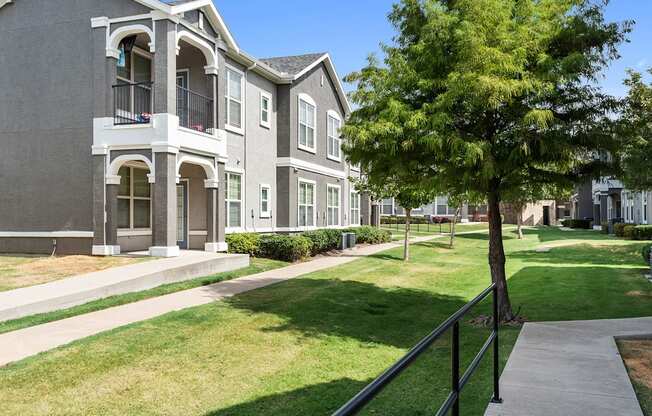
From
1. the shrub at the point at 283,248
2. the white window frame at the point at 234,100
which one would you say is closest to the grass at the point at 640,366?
the shrub at the point at 283,248

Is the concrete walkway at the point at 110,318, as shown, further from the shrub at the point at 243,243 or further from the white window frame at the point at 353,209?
the white window frame at the point at 353,209

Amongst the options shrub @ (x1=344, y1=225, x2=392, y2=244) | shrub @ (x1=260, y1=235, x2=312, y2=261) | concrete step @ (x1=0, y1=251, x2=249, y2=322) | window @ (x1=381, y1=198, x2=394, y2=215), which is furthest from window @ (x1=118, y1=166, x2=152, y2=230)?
window @ (x1=381, y1=198, x2=394, y2=215)

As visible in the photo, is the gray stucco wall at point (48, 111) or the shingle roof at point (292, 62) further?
the shingle roof at point (292, 62)

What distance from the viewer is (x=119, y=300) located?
429 inches

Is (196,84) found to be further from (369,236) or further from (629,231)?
(629,231)

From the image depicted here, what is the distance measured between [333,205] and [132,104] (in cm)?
1311

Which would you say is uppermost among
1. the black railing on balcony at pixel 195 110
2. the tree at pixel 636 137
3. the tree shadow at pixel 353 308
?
the black railing on balcony at pixel 195 110

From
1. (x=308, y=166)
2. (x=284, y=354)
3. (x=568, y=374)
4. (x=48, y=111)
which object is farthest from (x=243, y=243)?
(x=568, y=374)

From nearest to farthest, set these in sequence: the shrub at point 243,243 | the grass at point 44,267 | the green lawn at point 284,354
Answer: the green lawn at point 284,354, the grass at point 44,267, the shrub at point 243,243

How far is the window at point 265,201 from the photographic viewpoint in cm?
2194

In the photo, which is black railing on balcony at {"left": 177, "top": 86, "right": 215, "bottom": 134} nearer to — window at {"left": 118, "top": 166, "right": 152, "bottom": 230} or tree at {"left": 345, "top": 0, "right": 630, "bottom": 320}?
window at {"left": 118, "top": 166, "right": 152, "bottom": 230}

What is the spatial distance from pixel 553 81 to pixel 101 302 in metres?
9.01

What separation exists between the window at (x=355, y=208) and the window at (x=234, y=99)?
12281 millimetres

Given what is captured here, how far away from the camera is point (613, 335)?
319 inches
